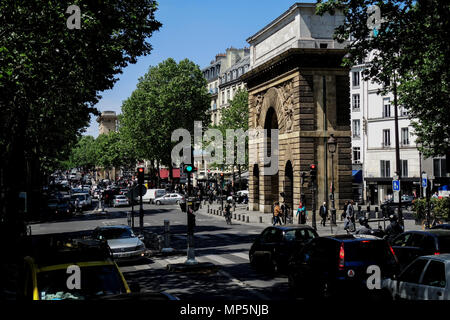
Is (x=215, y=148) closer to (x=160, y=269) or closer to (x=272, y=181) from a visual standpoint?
(x=272, y=181)

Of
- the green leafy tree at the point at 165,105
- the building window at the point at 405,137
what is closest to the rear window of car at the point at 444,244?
the building window at the point at 405,137

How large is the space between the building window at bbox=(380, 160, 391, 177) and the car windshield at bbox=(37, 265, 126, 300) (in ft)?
179

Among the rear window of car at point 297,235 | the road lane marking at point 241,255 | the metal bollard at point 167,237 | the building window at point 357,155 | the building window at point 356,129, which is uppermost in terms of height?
the building window at point 356,129

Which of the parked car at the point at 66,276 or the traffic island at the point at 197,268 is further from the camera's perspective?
the traffic island at the point at 197,268

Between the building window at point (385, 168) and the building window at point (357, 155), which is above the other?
the building window at point (357, 155)

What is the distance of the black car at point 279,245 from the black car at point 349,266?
3.89m

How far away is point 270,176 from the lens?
45.1 m

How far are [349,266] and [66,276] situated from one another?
6050mm

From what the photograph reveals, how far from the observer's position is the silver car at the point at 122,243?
61.6 feet

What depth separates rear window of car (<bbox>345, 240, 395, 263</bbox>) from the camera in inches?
452

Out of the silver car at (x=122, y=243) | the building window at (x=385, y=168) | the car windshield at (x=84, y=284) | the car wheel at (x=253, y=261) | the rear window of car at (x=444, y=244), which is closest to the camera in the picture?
the car windshield at (x=84, y=284)

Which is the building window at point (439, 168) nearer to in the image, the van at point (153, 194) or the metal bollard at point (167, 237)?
the van at point (153, 194)

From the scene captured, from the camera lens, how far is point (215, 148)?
232ft
